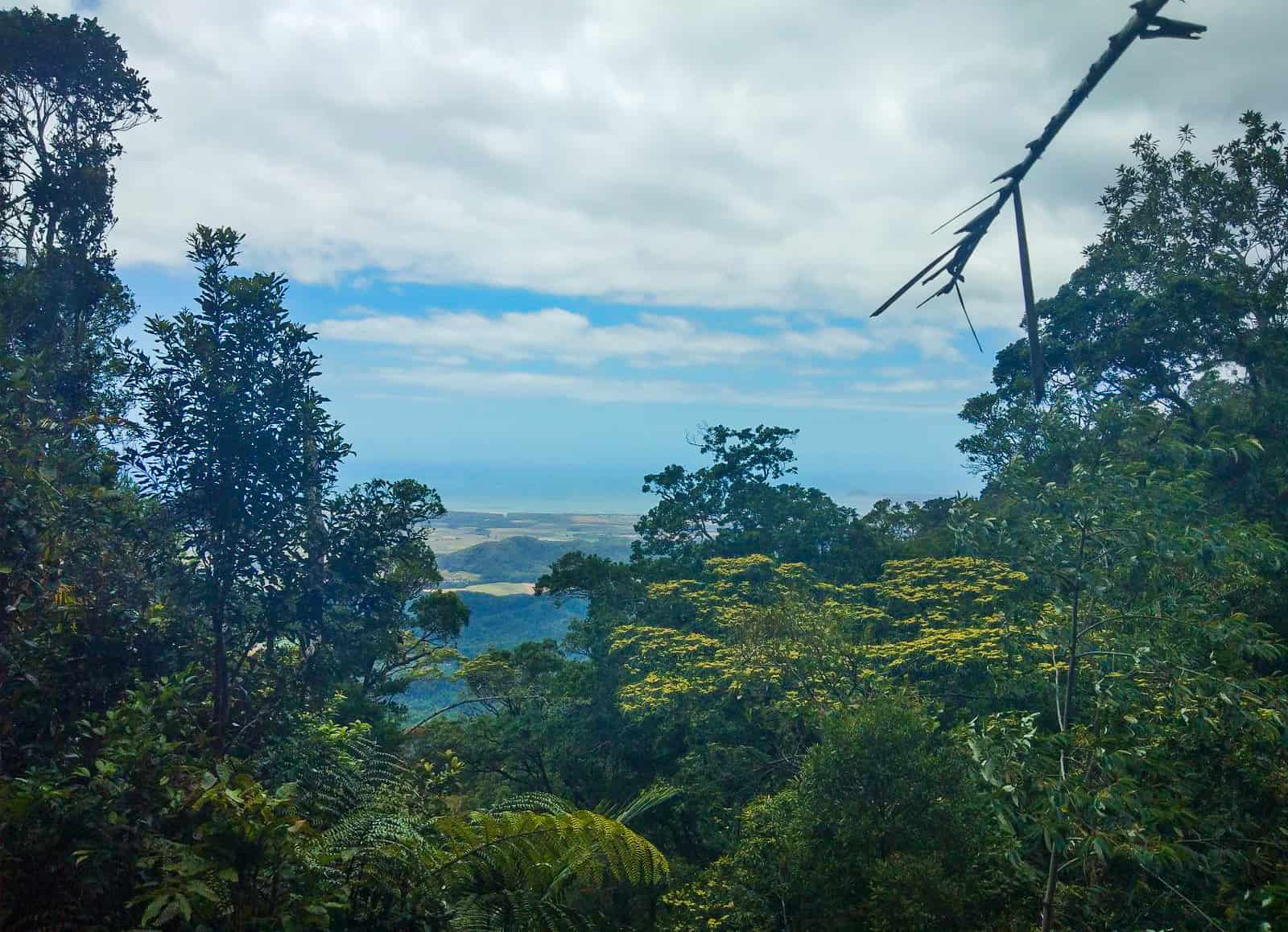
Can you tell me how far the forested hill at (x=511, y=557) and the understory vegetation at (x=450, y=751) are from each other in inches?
1841

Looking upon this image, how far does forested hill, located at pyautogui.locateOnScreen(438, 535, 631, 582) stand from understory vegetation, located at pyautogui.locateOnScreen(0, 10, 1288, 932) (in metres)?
46.8

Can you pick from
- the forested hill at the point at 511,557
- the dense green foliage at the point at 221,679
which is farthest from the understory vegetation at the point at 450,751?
the forested hill at the point at 511,557

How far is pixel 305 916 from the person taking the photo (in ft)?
11.4

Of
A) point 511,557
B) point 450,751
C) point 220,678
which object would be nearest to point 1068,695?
point 450,751

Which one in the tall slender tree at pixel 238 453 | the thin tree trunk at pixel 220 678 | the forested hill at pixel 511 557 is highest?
the tall slender tree at pixel 238 453

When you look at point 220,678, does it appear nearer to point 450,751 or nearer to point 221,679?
point 221,679

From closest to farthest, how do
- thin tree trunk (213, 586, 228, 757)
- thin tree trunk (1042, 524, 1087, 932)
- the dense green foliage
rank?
the dense green foliage < thin tree trunk (1042, 524, 1087, 932) < thin tree trunk (213, 586, 228, 757)

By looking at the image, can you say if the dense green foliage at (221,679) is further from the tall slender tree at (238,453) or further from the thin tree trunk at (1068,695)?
the thin tree trunk at (1068,695)

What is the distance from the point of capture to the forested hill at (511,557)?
59875 mm

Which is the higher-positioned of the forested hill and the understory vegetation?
the understory vegetation

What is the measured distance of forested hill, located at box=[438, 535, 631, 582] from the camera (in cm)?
5988

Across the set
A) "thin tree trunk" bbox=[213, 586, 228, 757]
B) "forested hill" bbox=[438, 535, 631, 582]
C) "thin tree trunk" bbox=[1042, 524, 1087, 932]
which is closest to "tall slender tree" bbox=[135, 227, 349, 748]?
"thin tree trunk" bbox=[213, 586, 228, 757]

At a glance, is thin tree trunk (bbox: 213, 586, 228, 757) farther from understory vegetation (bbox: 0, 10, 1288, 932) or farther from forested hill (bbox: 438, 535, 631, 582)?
forested hill (bbox: 438, 535, 631, 582)

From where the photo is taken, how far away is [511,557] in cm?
6356
